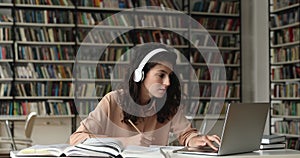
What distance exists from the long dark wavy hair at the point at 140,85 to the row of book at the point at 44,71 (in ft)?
15.6

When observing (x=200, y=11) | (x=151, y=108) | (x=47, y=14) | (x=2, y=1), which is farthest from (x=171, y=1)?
(x=151, y=108)

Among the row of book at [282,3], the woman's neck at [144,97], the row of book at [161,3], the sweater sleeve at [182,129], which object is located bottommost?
the sweater sleeve at [182,129]

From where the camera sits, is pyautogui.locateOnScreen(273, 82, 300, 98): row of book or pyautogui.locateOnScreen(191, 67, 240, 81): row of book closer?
pyautogui.locateOnScreen(273, 82, 300, 98): row of book

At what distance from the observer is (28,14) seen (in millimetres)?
6809

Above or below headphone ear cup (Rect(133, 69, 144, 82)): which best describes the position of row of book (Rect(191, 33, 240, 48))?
above

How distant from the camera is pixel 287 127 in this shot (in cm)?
666

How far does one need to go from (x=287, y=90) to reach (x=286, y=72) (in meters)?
0.22

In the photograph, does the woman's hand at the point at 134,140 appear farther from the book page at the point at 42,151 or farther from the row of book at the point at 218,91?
the row of book at the point at 218,91

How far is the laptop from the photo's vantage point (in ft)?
5.65

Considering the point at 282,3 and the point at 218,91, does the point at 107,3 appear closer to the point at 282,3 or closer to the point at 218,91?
the point at 218,91

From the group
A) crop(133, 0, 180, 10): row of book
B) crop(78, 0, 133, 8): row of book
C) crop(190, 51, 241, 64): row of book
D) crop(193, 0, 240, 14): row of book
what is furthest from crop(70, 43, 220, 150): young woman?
crop(193, 0, 240, 14): row of book

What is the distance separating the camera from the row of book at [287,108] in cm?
654

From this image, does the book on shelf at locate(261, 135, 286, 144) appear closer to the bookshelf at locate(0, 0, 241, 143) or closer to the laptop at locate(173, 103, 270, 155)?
the laptop at locate(173, 103, 270, 155)

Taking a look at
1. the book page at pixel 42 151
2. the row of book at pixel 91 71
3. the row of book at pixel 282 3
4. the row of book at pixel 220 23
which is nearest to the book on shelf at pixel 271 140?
the book page at pixel 42 151
